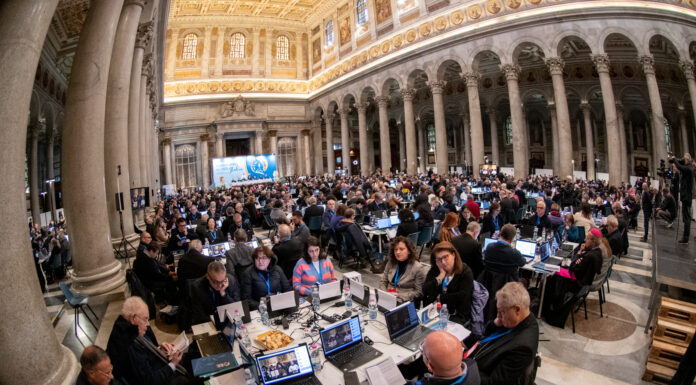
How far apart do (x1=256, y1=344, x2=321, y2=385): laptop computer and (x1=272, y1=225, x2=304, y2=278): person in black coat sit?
3086 mm

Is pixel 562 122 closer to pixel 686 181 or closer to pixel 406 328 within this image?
pixel 686 181

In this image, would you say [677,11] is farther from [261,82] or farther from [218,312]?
[261,82]

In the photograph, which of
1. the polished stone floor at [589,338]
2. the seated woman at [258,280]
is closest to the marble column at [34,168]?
the polished stone floor at [589,338]

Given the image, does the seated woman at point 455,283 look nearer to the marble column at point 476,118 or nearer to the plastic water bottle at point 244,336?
the plastic water bottle at point 244,336

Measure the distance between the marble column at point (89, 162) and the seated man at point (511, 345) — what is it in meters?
5.31

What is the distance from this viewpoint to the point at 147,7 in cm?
978

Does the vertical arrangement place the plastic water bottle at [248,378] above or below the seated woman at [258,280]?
below

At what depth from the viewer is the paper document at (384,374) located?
2354 millimetres

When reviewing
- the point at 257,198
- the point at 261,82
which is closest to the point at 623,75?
the point at 257,198

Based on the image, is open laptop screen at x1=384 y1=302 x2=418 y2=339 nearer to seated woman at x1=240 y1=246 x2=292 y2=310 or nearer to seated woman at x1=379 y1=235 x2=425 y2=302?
seated woman at x1=379 y1=235 x2=425 y2=302

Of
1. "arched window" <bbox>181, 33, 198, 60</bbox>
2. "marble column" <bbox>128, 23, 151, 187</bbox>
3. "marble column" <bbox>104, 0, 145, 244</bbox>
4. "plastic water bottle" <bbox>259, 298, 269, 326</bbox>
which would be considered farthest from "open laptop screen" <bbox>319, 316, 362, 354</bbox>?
"arched window" <bbox>181, 33, 198, 60</bbox>

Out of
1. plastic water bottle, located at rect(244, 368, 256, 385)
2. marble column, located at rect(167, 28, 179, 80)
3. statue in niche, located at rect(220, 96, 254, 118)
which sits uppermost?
marble column, located at rect(167, 28, 179, 80)

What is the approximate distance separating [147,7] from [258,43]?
24.7 m

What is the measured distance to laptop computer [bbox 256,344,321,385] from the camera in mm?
2463
